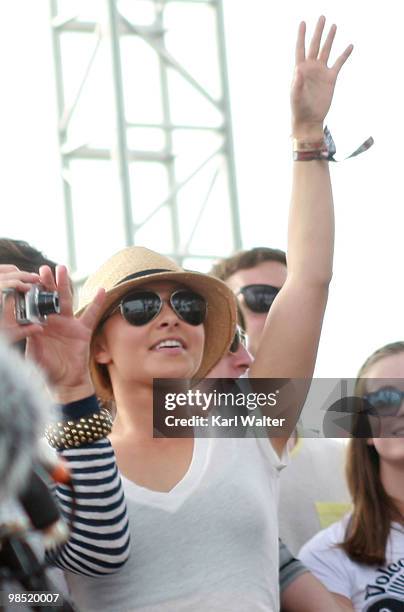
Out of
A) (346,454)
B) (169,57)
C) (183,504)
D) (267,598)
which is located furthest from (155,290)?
(169,57)

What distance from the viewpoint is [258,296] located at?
3.99 metres

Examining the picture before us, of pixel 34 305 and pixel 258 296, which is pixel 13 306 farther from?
pixel 258 296

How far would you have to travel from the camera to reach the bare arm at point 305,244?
2701 mm

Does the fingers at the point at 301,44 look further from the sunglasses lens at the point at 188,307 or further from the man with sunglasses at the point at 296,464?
the man with sunglasses at the point at 296,464

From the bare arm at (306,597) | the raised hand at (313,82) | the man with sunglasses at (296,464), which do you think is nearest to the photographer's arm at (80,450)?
the bare arm at (306,597)

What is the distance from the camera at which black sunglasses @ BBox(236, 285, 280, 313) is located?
13.1ft

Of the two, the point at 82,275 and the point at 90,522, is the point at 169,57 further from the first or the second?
the point at 90,522

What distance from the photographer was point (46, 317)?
2.21 metres

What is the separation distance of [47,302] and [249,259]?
2.02m

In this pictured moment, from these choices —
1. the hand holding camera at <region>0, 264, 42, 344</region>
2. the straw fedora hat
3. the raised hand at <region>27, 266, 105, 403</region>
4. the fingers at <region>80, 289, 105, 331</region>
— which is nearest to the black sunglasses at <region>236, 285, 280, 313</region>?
the straw fedora hat

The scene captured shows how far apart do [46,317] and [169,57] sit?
578cm

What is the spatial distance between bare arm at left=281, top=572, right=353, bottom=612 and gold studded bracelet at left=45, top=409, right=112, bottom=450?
0.94 metres

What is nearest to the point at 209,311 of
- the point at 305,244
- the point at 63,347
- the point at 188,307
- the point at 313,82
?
the point at 188,307

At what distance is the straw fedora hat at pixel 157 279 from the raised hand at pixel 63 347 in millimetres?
489
